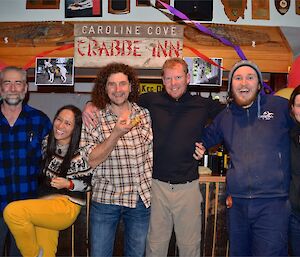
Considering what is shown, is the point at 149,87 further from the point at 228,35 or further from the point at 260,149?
the point at 260,149

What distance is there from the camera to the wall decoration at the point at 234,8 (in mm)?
3543

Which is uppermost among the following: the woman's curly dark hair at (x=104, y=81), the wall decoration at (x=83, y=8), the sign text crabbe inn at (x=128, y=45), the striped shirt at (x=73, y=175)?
the wall decoration at (x=83, y=8)

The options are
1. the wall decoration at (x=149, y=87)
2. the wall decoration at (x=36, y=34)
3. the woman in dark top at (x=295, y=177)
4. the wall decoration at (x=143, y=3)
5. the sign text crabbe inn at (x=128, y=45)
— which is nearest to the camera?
the woman in dark top at (x=295, y=177)

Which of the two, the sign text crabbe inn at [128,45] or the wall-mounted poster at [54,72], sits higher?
the sign text crabbe inn at [128,45]

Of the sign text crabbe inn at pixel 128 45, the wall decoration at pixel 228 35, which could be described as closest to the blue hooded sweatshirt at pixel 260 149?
the sign text crabbe inn at pixel 128 45

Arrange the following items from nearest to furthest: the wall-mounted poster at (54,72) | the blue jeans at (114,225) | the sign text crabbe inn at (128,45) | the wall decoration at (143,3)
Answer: the blue jeans at (114,225) < the wall-mounted poster at (54,72) < the sign text crabbe inn at (128,45) < the wall decoration at (143,3)

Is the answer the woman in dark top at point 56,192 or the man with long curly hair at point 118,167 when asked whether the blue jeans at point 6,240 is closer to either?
the woman in dark top at point 56,192

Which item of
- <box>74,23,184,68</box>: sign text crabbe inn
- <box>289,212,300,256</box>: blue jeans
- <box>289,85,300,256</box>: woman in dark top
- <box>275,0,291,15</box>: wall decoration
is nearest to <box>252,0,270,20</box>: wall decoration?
<box>275,0,291,15</box>: wall decoration

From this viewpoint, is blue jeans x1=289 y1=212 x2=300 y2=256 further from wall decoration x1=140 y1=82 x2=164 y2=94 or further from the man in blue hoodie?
wall decoration x1=140 y1=82 x2=164 y2=94

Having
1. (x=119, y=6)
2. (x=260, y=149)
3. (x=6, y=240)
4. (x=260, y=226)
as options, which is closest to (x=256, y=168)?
(x=260, y=149)

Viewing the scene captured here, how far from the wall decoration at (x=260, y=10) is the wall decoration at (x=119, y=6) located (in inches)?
48.0

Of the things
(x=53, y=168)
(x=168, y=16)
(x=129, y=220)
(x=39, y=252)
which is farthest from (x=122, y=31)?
(x=39, y=252)

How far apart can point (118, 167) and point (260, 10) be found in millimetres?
2254

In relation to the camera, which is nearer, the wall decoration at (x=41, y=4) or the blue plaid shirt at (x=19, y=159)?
the blue plaid shirt at (x=19, y=159)
